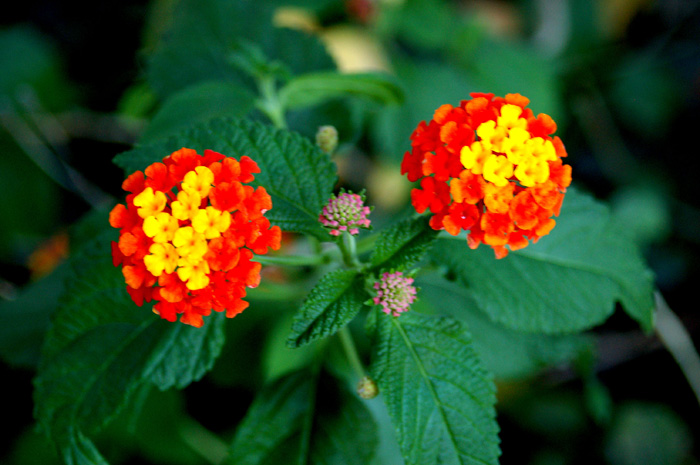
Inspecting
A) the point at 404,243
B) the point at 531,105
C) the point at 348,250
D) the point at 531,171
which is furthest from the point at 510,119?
the point at 531,105

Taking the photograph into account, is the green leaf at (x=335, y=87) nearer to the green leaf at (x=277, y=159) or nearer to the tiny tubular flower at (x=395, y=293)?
the green leaf at (x=277, y=159)

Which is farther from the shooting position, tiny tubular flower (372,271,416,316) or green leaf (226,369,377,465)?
green leaf (226,369,377,465)

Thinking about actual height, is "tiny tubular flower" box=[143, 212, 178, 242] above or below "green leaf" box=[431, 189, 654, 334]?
below

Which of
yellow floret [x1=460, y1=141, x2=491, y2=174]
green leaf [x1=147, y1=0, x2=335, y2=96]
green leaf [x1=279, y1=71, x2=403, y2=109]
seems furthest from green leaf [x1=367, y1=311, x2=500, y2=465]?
green leaf [x1=147, y1=0, x2=335, y2=96]

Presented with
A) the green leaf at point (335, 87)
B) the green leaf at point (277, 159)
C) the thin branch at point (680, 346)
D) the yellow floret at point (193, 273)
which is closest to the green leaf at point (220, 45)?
the green leaf at point (335, 87)

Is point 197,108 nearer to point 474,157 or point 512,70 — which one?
point 474,157

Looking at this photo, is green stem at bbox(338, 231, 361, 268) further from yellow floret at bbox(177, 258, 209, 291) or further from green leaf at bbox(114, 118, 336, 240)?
yellow floret at bbox(177, 258, 209, 291)
